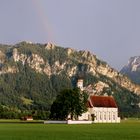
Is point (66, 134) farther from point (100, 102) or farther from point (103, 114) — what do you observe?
point (100, 102)

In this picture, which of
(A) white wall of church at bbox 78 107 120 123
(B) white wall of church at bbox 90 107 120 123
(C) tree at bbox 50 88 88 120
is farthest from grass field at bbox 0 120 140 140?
(B) white wall of church at bbox 90 107 120 123

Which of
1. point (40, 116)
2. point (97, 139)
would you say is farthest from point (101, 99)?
point (97, 139)

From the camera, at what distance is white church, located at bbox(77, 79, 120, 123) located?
6700 inches

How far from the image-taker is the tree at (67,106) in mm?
137500

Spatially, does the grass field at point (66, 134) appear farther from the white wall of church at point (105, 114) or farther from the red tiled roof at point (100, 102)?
the red tiled roof at point (100, 102)

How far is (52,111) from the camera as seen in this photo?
138375 mm

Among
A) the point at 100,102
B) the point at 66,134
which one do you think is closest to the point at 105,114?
the point at 100,102

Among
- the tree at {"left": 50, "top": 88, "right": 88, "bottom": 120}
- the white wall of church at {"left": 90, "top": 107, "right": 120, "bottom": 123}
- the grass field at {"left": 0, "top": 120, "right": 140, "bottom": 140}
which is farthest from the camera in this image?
the white wall of church at {"left": 90, "top": 107, "right": 120, "bottom": 123}

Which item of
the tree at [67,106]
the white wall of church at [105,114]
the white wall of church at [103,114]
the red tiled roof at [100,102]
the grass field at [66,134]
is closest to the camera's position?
the grass field at [66,134]

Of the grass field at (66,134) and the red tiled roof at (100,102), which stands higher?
the red tiled roof at (100,102)

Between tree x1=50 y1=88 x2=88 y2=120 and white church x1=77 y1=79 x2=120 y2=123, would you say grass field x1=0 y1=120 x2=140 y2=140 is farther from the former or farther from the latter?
white church x1=77 y1=79 x2=120 y2=123

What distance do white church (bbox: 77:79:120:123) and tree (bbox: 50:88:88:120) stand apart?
2514cm

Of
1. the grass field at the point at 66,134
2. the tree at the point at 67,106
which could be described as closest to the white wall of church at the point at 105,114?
the tree at the point at 67,106

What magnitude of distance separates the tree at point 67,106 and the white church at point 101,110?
25.1 metres
